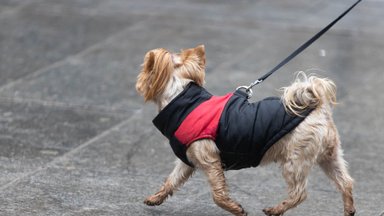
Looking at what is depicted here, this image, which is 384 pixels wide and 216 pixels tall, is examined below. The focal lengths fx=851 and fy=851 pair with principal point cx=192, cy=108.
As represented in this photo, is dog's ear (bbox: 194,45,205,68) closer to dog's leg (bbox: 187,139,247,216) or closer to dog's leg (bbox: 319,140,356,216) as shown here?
dog's leg (bbox: 187,139,247,216)

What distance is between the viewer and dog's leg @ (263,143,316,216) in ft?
19.1

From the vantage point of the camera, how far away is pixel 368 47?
11133mm

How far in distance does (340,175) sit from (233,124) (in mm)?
924

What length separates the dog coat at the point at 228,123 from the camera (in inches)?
227

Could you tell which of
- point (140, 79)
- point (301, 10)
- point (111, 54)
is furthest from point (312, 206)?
point (301, 10)

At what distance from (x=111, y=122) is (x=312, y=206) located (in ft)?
8.74

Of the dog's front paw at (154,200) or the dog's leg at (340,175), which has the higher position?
the dog's leg at (340,175)

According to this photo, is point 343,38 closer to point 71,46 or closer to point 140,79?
point 71,46

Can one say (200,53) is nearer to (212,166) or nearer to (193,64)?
(193,64)

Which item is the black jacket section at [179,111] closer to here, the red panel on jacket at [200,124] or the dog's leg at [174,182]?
the red panel on jacket at [200,124]

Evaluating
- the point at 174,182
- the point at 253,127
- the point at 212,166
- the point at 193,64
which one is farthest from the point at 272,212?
the point at 193,64

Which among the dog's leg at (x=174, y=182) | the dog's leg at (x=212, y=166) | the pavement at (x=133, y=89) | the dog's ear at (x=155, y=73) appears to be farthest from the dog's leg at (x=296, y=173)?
the dog's ear at (x=155, y=73)

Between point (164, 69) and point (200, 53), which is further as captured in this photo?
point (200, 53)

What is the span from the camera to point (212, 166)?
5859 mm
